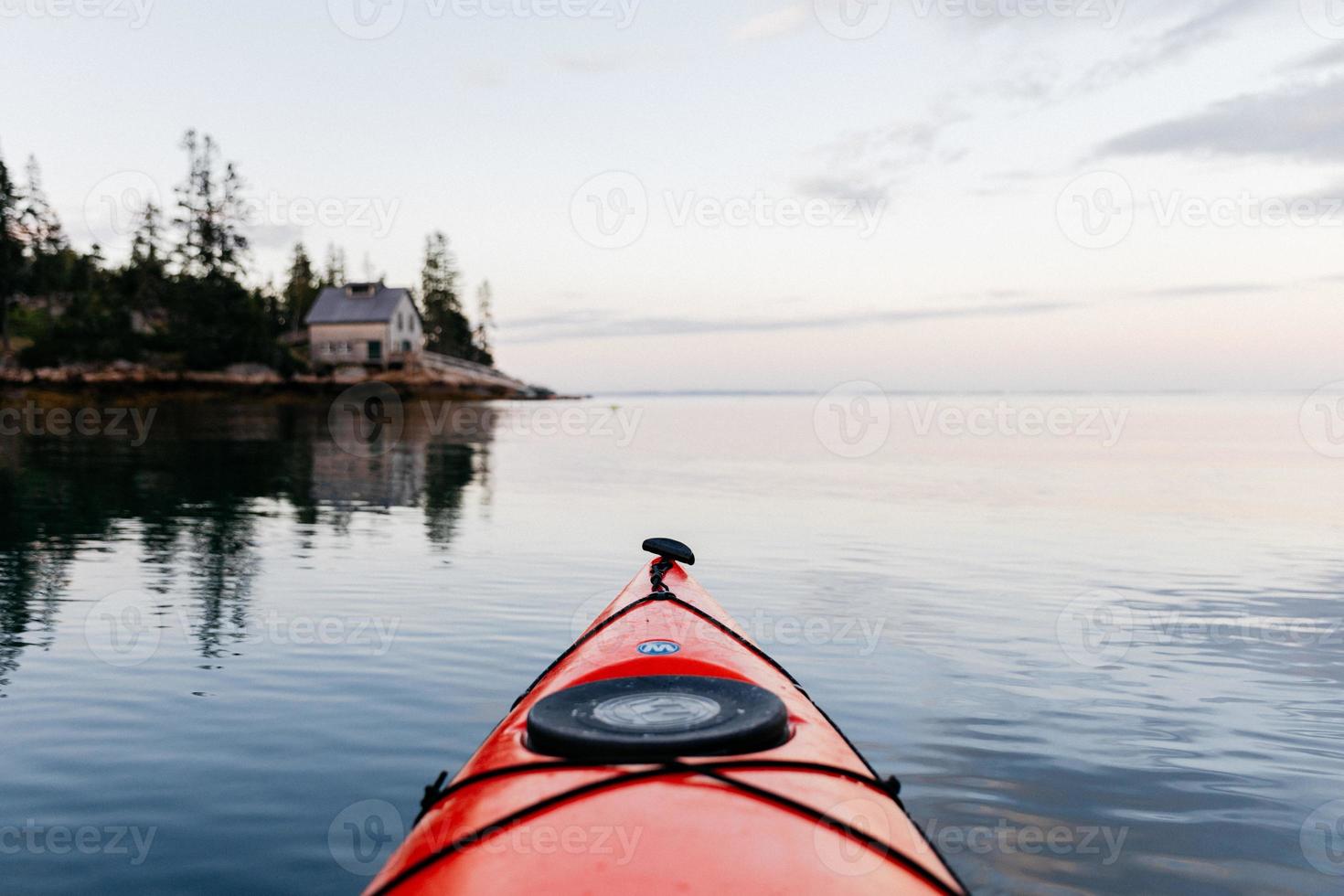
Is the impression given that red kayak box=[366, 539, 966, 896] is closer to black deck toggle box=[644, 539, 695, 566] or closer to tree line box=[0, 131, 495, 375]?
black deck toggle box=[644, 539, 695, 566]

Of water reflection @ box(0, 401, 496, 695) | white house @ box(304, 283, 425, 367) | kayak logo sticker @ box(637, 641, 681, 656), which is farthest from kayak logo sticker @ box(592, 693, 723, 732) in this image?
white house @ box(304, 283, 425, 367)

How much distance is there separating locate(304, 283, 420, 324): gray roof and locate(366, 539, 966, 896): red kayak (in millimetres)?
71999

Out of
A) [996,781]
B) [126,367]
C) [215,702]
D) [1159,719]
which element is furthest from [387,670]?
[126,367]

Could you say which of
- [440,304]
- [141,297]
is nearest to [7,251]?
[141,297]

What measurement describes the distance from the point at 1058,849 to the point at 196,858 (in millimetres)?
5053

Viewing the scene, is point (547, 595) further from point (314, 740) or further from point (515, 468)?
point (515, 468)

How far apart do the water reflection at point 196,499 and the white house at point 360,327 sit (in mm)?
31504

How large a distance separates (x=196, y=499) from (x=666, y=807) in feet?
64.0

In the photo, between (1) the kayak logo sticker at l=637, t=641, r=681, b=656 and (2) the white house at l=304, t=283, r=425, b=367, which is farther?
(2) the white house at l=304, t=283, r=425, b=367

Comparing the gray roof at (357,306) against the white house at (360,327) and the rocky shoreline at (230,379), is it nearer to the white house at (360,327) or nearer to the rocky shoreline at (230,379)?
the white house at (360,327)

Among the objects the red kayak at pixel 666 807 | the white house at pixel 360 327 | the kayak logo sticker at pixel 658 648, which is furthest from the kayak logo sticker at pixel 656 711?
the white house at pixel 360 327

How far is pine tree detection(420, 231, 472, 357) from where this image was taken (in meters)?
97.3

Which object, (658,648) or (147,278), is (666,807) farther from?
(147,278)

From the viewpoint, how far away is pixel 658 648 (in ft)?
16.6
